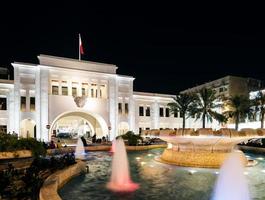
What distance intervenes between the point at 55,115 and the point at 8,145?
57.6ft

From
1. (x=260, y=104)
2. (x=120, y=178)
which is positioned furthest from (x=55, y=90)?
(x=260, y=104)

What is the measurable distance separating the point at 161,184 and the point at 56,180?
3.51 m

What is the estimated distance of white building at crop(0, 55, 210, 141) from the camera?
29.8 meters

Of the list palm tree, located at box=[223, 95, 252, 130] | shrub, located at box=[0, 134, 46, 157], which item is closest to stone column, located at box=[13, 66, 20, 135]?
shrub, located at box=[0, 134, 46, 157]

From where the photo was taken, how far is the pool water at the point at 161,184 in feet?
24.1

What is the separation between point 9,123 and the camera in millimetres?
29609

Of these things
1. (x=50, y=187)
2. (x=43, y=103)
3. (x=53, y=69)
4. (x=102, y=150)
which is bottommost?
(x=102, y=150)

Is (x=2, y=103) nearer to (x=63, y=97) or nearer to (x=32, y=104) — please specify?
(x=32, y=104)

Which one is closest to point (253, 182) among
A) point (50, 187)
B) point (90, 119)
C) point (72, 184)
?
point (72, 184)

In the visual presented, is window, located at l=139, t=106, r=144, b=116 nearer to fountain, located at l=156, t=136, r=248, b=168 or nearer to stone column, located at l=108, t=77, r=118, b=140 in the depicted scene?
stone column, located at l=108, t=77, r=118, b=140

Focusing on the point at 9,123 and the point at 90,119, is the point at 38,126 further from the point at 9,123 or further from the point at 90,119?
the point at 90,119

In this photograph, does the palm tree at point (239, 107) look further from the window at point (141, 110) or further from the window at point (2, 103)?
the window at point (2, 103)

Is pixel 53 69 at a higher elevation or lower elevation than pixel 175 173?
higher

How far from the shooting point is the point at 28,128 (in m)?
31.8
